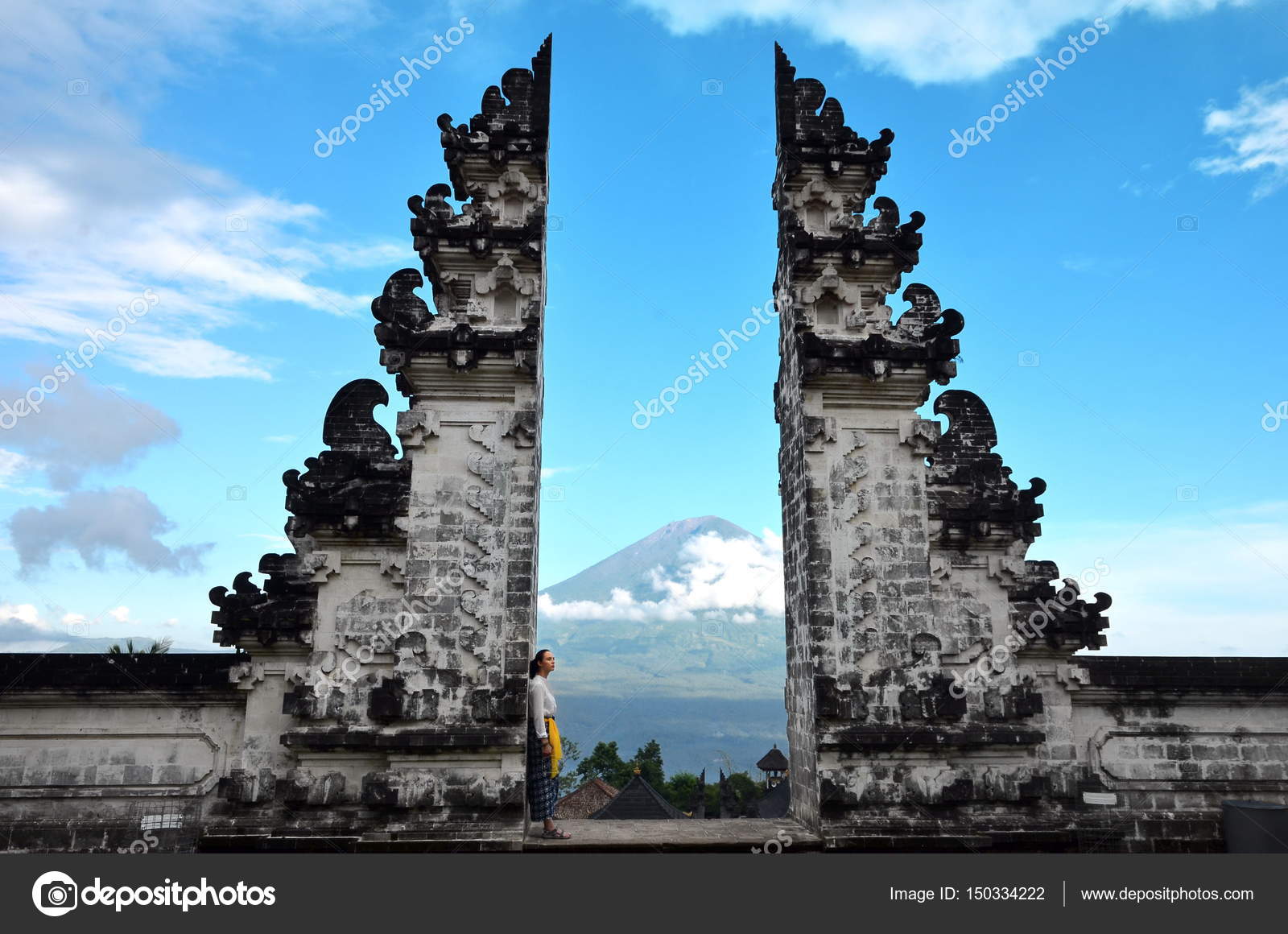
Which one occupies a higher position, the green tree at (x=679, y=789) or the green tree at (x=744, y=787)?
the green tree at (x=744, y=787)

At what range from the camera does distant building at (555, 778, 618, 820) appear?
3562 cm

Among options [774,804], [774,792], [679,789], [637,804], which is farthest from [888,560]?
[679,789]

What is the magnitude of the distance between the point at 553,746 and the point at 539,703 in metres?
0.57

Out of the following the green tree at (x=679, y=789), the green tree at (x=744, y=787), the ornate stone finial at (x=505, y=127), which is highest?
the ornate stone finial at (x=505, y=127)

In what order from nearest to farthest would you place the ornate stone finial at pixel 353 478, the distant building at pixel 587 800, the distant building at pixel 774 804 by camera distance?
the ornate stone finial at pixel 353 478 < the distant building at pixel 774 804 < the distant building at pixel 587 800

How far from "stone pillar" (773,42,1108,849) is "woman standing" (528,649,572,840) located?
9.43 feet

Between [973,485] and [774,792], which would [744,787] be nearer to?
[774,792]

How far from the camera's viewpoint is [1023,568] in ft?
32.5

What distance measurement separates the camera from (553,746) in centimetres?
913

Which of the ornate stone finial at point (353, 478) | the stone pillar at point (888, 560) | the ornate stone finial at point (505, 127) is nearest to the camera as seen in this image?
the stone pillar at point (888, 560)

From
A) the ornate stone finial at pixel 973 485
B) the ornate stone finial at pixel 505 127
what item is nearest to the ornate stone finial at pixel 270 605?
the ornate stone finial at pixel 505 127
